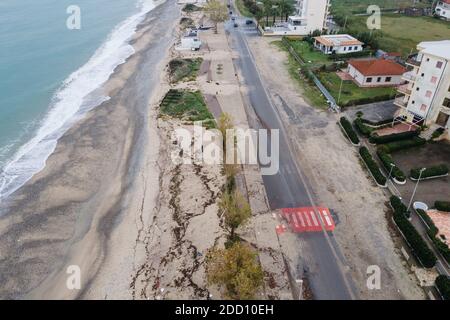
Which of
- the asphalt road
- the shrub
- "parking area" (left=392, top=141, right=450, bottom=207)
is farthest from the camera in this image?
"parking area" (left=392, top=141, right=450, bottom=207)


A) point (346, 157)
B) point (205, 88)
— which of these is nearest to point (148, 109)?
point (205, 88)

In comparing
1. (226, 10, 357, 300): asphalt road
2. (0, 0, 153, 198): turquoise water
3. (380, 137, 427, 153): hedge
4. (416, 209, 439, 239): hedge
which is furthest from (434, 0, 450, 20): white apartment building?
(416, 209, 439, 239): hedge

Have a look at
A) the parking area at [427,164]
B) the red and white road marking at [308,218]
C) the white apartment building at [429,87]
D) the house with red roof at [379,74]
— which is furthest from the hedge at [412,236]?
the house with red roof at [379,74]

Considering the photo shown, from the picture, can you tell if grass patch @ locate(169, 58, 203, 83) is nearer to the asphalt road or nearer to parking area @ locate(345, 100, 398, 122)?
the asphalt road

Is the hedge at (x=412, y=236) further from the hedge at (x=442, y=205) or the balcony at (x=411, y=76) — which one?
the balcony at (x=411, y=76)

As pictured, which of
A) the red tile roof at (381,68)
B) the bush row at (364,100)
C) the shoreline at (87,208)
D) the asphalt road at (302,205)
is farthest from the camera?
the red tile roof at (381,68)
